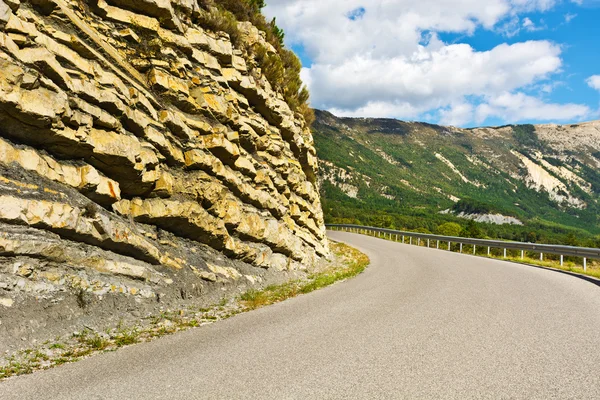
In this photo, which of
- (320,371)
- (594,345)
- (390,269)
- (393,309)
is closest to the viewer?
(320,371)

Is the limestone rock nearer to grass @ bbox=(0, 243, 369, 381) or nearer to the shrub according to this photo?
the shrub

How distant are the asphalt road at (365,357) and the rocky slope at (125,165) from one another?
1.95 meters

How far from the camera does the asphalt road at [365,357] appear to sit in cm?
433

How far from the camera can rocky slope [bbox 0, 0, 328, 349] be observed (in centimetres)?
653

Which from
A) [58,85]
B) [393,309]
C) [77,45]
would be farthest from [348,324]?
[77,45]

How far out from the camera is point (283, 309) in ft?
28.5

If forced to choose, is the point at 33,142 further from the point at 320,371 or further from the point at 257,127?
the point at 257,127

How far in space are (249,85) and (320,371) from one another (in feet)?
38.4

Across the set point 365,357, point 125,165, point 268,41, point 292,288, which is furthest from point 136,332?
point 268,41

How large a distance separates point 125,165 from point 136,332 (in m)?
3.93

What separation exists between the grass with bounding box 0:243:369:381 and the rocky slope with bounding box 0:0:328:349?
451mm

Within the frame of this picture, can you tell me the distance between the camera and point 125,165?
28.2 ft

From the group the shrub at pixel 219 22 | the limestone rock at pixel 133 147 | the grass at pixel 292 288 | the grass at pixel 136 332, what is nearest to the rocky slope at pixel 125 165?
the limestone rock at pixel 133 147

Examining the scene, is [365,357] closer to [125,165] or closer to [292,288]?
[292,288]
